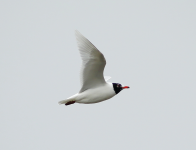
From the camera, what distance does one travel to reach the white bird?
11893 mm

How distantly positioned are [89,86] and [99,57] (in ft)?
4.98

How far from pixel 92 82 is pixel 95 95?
1.43ft

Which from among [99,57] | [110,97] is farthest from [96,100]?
[99,57]

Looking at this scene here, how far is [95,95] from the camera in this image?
1295 centimetres

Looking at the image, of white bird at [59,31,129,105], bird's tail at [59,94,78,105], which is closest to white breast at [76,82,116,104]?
white bird at [59,31,129,105]

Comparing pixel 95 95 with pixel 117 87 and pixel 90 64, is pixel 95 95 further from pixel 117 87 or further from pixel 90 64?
pixel 90 64

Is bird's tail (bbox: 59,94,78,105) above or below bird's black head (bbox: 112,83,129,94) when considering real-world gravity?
below

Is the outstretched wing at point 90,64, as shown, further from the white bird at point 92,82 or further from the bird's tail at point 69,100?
the bird's tail at point 69,100

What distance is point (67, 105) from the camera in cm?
1323

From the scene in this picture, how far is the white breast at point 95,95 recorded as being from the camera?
510 inches

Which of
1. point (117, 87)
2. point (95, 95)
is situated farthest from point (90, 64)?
point (117, 87)

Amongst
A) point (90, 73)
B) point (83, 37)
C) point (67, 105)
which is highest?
point (83, 37)

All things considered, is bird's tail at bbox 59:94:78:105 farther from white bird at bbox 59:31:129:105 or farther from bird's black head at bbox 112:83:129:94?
bird's black head at bbox 112:83:129:94

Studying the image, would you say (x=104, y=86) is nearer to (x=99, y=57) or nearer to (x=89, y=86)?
(x=89, y=86)
